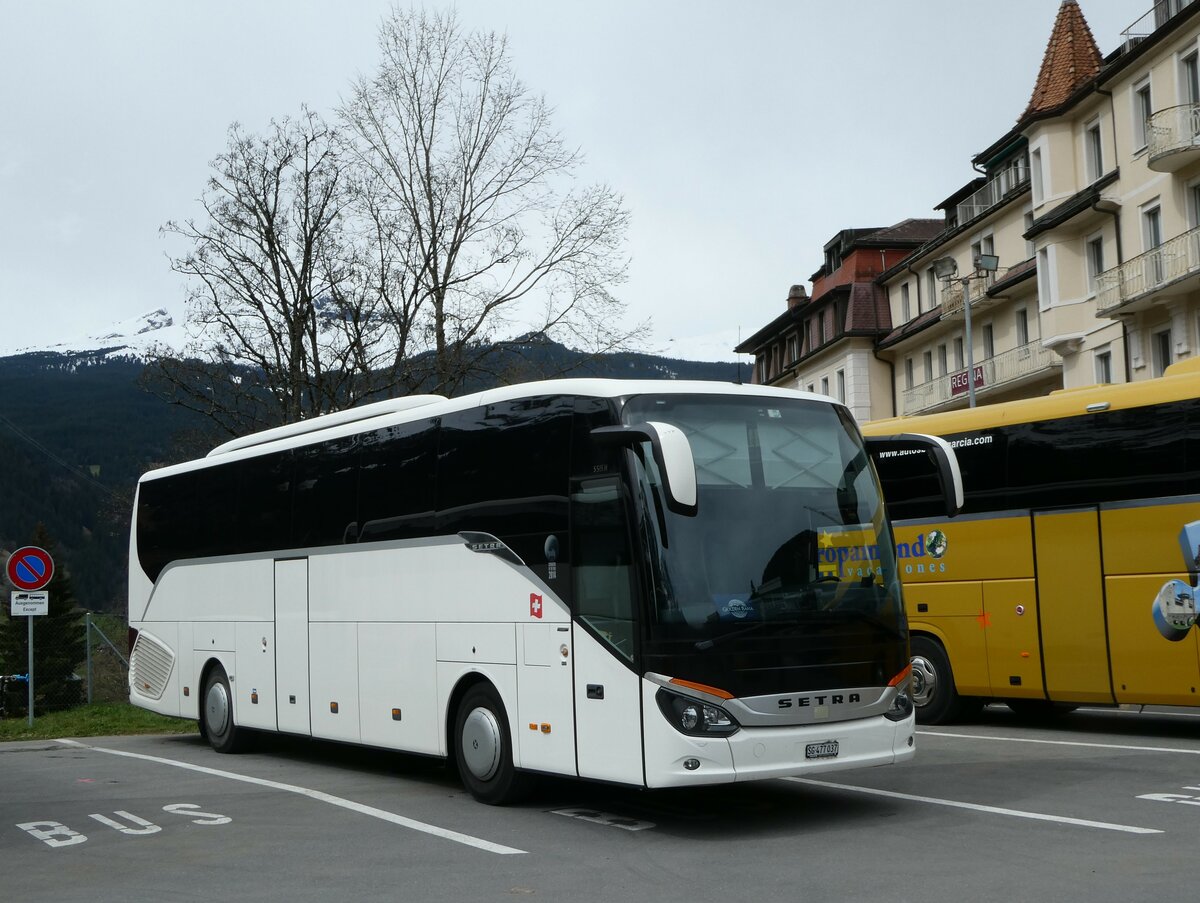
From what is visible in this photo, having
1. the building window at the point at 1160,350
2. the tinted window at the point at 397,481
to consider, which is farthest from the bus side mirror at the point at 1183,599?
the building window at the point at 1160,350

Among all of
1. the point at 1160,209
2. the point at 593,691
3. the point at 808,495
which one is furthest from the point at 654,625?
the point at 1160,209

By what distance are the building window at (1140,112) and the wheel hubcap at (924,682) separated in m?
24.4

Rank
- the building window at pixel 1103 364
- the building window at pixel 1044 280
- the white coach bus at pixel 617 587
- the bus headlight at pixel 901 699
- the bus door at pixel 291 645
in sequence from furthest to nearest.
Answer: the building window at pixel 1044 280
the building window at pixel 1103 364
the bus door at pixel 291 645
the bus headlight at pixel 901 699
the white coach bus at pixel 617 587

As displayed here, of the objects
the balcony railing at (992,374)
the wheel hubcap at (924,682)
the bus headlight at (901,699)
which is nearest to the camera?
the bus headlight at (901,699)

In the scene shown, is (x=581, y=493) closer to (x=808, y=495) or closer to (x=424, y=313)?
(x=808, y=495)

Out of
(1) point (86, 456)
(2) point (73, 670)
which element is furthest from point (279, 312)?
(1) point (86, 456)

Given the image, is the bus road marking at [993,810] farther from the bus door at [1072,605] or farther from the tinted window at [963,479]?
the tinted window at [963,479]

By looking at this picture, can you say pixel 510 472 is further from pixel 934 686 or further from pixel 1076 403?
pixel 934 686

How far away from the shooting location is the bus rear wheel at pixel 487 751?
11445 mm

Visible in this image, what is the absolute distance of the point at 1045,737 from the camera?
15.9m

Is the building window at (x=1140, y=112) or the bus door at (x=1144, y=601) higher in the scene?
the building window at (x=1140, y=112)

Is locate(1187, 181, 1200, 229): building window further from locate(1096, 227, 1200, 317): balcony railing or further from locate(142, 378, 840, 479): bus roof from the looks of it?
locate(142, 378, 840, 479): bus roof

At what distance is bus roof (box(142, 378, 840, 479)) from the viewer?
1073cm

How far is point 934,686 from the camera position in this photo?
17469 millimetres
